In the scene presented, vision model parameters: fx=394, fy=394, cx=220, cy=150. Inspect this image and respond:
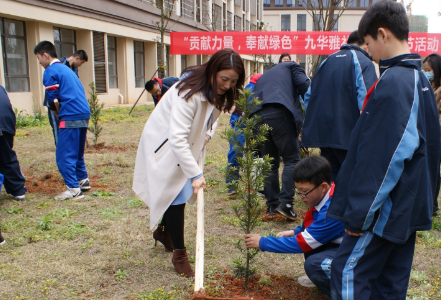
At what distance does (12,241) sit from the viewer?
138 inches

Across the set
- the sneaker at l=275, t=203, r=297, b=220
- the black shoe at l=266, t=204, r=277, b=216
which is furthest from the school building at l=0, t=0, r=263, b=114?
the sneaker at l=275, t=203, r=297, b=220

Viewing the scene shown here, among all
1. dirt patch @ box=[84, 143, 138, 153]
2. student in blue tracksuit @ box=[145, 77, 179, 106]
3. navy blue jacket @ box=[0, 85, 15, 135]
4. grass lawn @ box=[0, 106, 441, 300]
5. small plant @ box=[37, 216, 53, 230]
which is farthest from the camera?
dirt patch @ box=[84, 143, 138, 153]

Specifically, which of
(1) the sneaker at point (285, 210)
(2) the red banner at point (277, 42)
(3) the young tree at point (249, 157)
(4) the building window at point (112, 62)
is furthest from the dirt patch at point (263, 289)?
(4) the building window at point (112, 62)

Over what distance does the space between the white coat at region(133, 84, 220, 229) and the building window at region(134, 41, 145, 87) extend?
1748cm

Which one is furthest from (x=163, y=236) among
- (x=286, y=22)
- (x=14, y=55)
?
(x=286, y=22)

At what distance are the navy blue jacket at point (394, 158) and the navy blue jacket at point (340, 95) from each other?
4.47 ft

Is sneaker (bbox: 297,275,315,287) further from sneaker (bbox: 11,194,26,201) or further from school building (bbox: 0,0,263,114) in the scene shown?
school building (bbox: 0,0,263,114)

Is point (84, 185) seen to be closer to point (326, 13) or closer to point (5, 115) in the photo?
point (5, 115)

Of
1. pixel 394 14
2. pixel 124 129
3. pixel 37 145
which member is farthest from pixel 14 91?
pixel 394 14

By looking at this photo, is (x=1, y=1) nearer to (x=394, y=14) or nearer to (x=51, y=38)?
(x=51, y=38)

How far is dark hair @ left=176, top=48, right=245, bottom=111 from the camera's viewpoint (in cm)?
250

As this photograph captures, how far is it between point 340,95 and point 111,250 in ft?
7.53

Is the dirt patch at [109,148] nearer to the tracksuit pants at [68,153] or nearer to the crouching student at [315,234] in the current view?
the tracksuit pants at [68,153]

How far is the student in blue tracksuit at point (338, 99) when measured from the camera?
314cm
